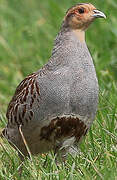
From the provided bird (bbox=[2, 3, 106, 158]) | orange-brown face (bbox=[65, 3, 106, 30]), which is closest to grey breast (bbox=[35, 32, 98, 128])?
bird (bbox=[2, 3, 106, 158])

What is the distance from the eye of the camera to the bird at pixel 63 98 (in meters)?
4.91

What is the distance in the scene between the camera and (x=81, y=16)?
5.18 m

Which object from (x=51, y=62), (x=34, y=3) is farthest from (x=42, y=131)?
(x=34, y=3)

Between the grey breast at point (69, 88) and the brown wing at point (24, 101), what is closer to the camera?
the grey breast at point (69, 88)

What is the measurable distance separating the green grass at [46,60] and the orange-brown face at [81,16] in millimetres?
733

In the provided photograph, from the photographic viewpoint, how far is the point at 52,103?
4.92 metres

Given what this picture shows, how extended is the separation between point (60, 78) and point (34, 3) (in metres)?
6.44

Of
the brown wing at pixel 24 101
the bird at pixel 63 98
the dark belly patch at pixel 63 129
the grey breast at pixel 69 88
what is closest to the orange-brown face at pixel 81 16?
the bird at pixel 63 98

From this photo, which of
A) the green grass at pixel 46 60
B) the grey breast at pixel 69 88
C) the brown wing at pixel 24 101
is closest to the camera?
the green grass at pixel 46 60

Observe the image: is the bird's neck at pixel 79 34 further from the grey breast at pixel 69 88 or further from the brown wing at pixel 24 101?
the brown wing at pixel 24 101

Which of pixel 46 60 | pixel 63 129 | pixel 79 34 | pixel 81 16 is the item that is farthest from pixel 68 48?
pixel 46 60

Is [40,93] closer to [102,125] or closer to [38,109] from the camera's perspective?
[38,109]

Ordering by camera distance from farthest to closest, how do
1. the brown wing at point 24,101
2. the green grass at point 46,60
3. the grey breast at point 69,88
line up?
the brown wing at point 24,101 < the grey breast at point 69,88 < the green grass at point 46,60

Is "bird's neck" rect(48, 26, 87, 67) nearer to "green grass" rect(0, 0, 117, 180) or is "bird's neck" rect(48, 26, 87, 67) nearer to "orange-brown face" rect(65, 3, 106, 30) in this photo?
"orange-brown face" rect(65, 3, 106, 30)
